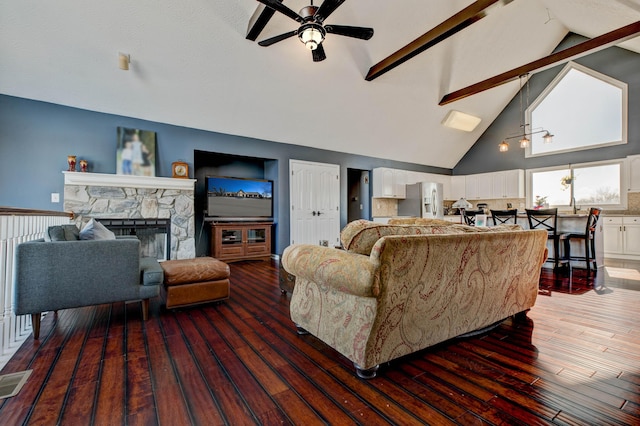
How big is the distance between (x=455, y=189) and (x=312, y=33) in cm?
734

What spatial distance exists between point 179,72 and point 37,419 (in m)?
4.18

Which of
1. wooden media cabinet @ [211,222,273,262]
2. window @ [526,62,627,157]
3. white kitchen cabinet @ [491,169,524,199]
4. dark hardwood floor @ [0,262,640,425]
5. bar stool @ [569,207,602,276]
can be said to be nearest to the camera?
dark hardwood floor @ [0,262,640,425]

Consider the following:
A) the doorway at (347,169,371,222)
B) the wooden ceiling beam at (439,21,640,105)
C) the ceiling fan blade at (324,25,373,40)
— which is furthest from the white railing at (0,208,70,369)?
the wooden ceiling beam at (439,21,640,105)

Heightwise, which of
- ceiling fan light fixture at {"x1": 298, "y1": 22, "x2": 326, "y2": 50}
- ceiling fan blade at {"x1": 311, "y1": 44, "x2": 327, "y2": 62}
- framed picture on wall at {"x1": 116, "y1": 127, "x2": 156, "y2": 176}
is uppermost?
ceiling fan blade at {"x1": 311, "y1": 44, "x2": 327, "y2": 62}

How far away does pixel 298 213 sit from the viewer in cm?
624

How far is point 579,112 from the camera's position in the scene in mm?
6625

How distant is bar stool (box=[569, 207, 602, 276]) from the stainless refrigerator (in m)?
3.26

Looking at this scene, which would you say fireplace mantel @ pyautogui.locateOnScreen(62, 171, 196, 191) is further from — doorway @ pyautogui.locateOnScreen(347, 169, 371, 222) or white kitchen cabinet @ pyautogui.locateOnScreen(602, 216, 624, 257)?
white kitchen cabinet @ pyautogui.locateOnScreen(602, 216, 624, 257)

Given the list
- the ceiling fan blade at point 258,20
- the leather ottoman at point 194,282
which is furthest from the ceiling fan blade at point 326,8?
the leather ottoman at point 194,282

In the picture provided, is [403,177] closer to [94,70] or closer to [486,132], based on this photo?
[486,132]

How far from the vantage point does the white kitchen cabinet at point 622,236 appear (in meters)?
5.42

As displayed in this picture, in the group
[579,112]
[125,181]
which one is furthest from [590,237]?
[125,181]

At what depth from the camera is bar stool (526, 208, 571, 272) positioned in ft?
13.5

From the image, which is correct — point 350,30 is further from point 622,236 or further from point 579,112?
point 579,112
